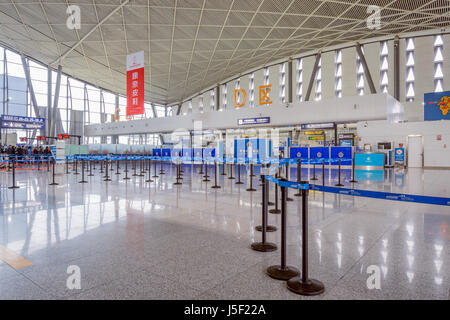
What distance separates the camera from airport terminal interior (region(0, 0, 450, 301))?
2.87 metres

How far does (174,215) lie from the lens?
5.62 meters

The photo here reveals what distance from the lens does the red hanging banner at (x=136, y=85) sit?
1320 cm

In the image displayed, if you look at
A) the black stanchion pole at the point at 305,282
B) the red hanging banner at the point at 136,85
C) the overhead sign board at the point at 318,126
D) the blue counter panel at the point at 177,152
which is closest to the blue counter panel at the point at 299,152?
the overhead sign board at the point at 318,126

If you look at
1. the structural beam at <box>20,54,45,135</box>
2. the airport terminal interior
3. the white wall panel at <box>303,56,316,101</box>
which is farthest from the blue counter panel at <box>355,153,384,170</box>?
the structural beam at <box>20,54,45,135</box>

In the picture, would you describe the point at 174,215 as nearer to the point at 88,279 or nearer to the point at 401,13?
the point at 88,279

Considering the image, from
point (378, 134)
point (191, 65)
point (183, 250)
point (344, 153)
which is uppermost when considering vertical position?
point (191, 65)

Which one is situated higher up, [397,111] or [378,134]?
[397,111]

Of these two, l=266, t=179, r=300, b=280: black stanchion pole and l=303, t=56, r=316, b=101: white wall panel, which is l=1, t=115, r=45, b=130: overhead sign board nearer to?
l=266, t=179, r=300, b=280: black stanchion pole

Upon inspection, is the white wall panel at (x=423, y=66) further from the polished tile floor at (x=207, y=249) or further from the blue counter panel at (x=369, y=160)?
the polished tile floor at (x=207, y=249)

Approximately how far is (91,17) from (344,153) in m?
23.3

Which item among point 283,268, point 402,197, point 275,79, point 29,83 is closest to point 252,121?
point 275,79

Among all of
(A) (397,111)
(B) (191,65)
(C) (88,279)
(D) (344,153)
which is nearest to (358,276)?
(C) (88,279)

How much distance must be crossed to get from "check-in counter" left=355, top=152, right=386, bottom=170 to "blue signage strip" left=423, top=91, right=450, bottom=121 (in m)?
6.23

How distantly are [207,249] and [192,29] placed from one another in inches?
978
